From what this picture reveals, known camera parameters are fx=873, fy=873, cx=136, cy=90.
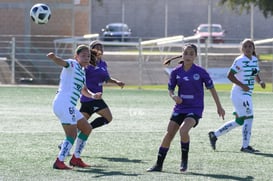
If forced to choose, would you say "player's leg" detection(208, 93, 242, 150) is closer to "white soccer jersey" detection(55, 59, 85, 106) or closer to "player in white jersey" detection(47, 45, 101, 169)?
"player in white jersey" detection(47, 45, 101, 169)

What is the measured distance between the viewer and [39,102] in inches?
885

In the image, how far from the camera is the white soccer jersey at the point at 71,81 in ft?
35.6

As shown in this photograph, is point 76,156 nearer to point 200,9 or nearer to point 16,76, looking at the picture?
point 16,76

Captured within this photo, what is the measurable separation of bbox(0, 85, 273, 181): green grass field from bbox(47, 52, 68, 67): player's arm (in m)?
1.30

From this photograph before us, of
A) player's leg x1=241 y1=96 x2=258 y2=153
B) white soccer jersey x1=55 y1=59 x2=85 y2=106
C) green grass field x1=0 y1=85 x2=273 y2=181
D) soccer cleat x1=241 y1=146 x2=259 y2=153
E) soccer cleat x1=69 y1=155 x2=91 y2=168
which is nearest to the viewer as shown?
green grass field x1=0 y1=85 x2=273 y2=181

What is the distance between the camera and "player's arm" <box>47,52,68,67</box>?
10.3 meters

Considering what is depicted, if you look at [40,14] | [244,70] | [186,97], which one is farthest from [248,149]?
[40,14]

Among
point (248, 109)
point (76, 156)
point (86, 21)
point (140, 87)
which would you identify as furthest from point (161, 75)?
point (76, 156)

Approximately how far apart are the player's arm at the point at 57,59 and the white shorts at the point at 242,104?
3508 mm

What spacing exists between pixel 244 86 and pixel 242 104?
33 centimetres

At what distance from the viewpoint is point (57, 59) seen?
34.3 ft

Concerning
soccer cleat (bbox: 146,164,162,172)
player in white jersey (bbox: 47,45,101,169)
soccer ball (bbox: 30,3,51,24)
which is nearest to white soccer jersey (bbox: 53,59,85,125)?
player in white jersey (bbox: 47,45,101,169)

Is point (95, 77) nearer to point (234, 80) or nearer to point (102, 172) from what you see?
point (234, 80)

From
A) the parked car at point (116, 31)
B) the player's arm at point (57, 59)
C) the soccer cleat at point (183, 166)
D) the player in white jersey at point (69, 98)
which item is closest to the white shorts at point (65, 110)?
the player in white jersey at point (69, 98)
